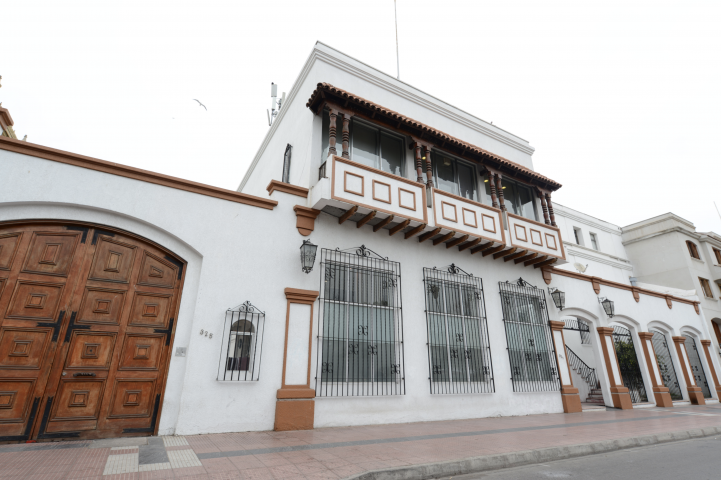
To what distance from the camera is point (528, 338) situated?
11328 mm

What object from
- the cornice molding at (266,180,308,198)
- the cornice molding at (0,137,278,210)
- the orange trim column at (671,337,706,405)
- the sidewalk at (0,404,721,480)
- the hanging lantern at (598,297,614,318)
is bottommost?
the sidewalk at (0,404,721,480)

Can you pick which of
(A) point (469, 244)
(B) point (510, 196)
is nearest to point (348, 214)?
(A) point (469, 244)

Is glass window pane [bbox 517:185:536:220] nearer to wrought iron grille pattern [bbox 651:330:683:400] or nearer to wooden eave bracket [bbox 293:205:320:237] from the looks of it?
wrought iron grille pattern [bbox 651:330:683:400]

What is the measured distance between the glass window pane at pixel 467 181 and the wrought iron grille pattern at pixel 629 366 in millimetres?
8236

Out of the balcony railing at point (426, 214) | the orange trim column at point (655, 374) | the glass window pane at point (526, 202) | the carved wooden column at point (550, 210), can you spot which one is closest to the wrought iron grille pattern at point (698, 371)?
the orange trim column at point (655, 374)

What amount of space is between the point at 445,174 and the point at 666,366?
45.5 feet

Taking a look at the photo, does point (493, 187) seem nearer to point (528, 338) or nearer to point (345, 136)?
point (528, 338)

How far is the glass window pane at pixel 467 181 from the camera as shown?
1203 cm

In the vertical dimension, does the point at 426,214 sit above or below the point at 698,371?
above

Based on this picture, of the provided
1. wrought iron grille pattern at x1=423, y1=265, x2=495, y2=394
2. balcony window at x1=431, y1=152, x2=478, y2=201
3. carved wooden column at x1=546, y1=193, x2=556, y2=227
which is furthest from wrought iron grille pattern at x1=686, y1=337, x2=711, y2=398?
balcony window at x1=431, y1=152, x2=478, y2=201

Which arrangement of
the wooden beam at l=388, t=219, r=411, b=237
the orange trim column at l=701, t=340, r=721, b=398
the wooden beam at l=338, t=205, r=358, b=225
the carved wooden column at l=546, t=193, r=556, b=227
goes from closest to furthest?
1. the wooden beam at l=338, t=205, r=358, b=225
2. the wooden beam at l=388, t=219, r=411, b=237
3. the carved wooden column at l=546, t=193, r=556, b=227
4. the orange trim column at l=701, t=340, r=721, b=398

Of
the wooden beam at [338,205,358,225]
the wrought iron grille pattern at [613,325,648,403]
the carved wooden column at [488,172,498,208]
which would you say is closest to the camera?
the wooden beam at [338,205,358,225]

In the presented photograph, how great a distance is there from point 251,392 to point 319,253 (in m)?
3.29

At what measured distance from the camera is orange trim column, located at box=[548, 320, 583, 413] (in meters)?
11.2
